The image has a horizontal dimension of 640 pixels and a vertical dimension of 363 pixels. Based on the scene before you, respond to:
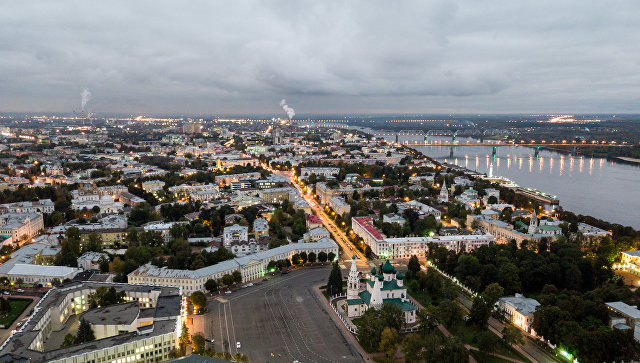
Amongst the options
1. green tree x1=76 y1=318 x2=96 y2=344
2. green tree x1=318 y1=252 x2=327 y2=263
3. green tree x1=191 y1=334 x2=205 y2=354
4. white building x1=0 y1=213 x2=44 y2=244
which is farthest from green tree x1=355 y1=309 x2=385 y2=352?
white building x1=0 y1=213 x2=44 y2=244

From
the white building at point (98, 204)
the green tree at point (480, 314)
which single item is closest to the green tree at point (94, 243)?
the white building at point (98, 204)

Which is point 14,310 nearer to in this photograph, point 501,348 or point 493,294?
point 501,348

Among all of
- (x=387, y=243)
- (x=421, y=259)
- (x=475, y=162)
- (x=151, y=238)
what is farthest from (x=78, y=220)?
(x=475, y=162)

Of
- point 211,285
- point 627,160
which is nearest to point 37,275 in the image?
point 211,285

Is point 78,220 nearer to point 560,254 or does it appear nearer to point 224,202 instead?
point 224,202

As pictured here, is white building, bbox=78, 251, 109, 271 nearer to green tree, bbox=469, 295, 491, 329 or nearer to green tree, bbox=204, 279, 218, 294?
green tree, bbox=204, 279, 218, 294

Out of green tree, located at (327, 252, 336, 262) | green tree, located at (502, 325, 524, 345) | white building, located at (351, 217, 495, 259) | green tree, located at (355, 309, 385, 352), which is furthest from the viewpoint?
white building, located at (351, 217, 495, 259)

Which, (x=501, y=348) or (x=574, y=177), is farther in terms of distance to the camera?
(x=574, y=177)
